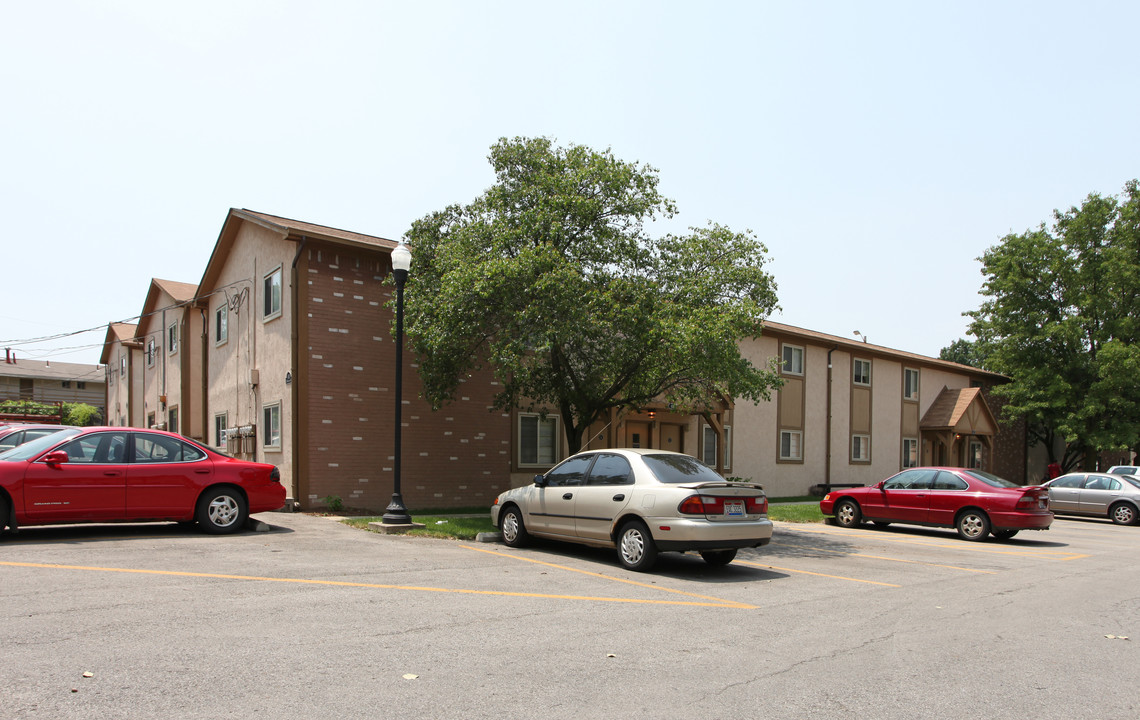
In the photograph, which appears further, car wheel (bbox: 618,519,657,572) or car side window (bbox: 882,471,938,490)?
car side window (bbox: 882,471,938,490)

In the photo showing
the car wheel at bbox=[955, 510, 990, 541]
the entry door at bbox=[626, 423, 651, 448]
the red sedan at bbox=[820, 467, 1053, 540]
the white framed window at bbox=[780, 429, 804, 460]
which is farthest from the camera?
the white framed window at bbox=[780, 429, 804, 460]

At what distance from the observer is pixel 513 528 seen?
12.4 meters

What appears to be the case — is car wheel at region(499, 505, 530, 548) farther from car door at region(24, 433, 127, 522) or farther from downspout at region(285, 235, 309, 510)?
downspout at region(285, 235, 309, 510)

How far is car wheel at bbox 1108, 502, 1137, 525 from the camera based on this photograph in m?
22.0

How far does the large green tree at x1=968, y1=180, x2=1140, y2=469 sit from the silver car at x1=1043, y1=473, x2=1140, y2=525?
Answer: 37.9ft

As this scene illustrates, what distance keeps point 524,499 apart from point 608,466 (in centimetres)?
167

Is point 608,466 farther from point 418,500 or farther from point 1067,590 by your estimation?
point 418,500

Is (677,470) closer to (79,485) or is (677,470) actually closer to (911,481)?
(79,485)

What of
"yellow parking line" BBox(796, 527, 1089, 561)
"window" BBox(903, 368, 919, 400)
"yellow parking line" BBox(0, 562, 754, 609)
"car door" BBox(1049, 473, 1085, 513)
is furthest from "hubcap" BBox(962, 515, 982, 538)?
"window" BBox(903, 368, 919, 400)

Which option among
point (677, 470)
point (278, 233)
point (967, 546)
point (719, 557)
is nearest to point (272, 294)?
point (278, 233)

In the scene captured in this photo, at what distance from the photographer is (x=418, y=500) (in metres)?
18.5

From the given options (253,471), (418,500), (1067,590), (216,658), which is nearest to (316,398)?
(418,500)

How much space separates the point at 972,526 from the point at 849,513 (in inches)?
111

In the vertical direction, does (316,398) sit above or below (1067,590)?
above
